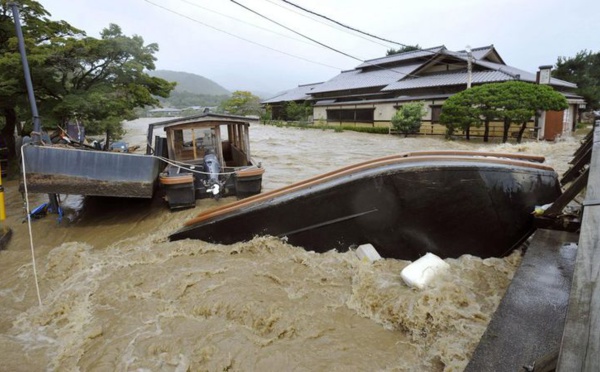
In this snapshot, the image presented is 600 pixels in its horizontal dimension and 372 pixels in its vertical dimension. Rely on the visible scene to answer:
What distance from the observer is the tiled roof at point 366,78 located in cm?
3012

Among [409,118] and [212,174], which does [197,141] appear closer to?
[212,174]

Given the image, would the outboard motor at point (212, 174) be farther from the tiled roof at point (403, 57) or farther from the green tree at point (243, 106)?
the green tree at point (243, 106)

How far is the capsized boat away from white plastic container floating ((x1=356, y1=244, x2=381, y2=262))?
0.14 m

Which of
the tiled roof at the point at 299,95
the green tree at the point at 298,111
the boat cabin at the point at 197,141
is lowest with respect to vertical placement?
the boat cabin at the point at 197,141

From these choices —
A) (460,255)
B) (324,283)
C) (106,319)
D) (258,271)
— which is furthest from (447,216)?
(106,319)

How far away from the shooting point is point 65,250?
6.38 metres

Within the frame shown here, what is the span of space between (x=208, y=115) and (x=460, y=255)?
7.17 m

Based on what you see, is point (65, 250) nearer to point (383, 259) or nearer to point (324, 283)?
point (324, 283)

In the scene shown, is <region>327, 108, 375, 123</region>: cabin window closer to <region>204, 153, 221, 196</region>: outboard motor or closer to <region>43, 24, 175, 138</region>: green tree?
<region>43, 24, 175, 138</region>: green tree

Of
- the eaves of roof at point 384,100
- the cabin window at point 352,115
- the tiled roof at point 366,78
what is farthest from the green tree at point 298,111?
the cabin window at point 352,115

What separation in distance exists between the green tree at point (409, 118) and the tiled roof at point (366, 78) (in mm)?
5685

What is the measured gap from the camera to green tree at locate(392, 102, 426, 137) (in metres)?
23.3

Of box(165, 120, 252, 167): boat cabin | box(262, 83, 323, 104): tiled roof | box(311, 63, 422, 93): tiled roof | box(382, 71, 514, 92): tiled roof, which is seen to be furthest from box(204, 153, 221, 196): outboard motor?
box(262, 83, 323, 104): tiled roof

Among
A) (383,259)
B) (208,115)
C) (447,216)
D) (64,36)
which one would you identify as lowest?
(383,259)
